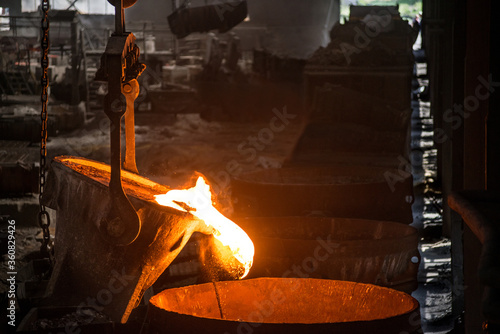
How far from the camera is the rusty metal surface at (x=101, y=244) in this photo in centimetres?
293

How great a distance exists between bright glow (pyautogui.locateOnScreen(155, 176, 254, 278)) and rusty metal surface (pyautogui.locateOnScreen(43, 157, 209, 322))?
0.07 m

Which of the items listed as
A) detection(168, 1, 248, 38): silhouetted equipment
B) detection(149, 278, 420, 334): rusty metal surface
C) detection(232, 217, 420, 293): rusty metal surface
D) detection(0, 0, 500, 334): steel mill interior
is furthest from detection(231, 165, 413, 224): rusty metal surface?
detection(168, 1, 248, 38): silhouetted equipment

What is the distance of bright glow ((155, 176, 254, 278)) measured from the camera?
3045 millimetres

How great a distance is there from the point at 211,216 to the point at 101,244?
→ 1.80 ft

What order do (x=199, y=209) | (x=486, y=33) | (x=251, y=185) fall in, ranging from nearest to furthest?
(x=199, y=209), (x=486, y=33), (x=251, y=185)

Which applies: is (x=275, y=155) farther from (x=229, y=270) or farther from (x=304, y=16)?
(x=304, y=16)

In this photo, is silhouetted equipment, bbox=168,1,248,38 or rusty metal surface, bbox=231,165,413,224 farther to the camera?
silhouetted equipment, bbox=168,1,248,38

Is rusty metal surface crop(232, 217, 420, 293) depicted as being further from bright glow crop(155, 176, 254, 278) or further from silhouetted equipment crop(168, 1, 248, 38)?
silhouetted equipment crop(168, 1, 248, 38)

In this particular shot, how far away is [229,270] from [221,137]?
11.4 meters

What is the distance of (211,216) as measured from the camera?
310 centimetres

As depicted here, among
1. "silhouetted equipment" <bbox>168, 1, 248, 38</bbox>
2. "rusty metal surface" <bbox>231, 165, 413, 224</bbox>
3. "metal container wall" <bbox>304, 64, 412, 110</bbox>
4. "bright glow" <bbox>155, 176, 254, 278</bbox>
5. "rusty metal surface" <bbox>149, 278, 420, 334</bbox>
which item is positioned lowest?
"rusty metal surface" <bbox>149, 278, 420, 334</bbox>

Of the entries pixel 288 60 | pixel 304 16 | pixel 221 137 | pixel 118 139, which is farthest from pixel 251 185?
pixel 304 16

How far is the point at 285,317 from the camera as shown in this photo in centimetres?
333

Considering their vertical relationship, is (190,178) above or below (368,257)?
above
